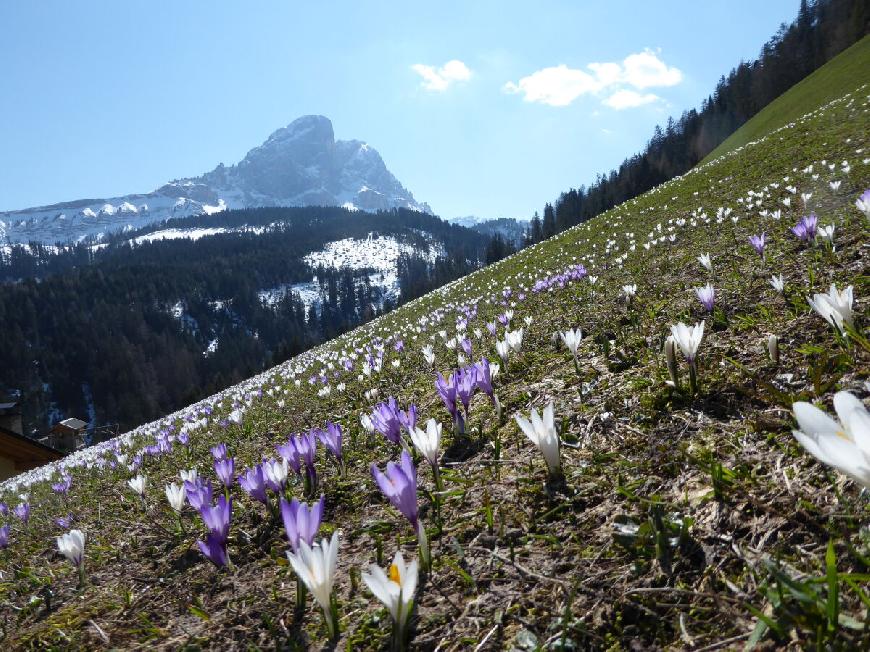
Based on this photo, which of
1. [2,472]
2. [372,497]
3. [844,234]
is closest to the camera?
[372,497]

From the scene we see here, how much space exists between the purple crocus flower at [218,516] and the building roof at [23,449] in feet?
71.8

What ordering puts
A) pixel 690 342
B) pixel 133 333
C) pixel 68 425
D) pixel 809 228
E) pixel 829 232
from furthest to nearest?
1. pixel 133 333
2. pixel 68 425
3. pixel 809 228
4. pixel 829 232
5. pixel 690 342

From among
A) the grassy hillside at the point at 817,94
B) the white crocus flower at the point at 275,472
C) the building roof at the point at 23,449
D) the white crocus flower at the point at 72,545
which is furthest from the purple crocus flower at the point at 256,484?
the grassy hillside at the point at 817,94

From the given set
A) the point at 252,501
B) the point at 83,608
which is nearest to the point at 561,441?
the point at 252,501

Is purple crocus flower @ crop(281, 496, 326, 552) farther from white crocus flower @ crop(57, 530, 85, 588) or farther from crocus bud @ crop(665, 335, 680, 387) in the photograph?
white crocus flower @ crop(57, 530, 85, 588)

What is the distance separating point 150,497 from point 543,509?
13.9 feet

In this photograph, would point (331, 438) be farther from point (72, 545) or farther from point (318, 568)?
point (72, 545)

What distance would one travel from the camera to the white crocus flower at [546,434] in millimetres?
1897

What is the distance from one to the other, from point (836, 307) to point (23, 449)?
82.9ft

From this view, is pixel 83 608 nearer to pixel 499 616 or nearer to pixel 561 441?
pixel 499 616

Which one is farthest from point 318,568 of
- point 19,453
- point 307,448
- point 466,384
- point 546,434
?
point 19,453

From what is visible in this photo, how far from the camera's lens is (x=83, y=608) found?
87.8 inches

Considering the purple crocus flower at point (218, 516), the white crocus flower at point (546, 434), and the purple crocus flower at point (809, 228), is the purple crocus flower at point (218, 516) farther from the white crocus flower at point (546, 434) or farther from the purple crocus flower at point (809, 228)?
the purple crocus flower at point (809, 228)

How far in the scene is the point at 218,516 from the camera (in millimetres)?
1936
